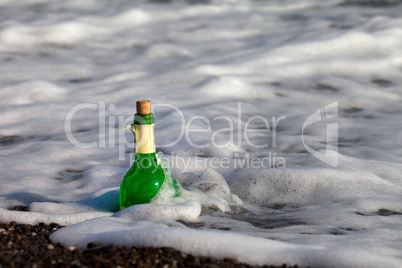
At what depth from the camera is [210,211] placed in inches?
102

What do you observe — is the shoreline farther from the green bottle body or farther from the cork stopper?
the cork stopper

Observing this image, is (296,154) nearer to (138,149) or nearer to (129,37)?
(138,149)

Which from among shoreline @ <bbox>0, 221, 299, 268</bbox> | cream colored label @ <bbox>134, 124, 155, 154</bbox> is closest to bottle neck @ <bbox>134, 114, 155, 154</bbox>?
cream colored label @ <bbox>134, 124, 155, 154</bbox>

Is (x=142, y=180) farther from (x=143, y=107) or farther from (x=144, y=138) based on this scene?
(x=143, y=107)

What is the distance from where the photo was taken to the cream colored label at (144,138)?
2.29m

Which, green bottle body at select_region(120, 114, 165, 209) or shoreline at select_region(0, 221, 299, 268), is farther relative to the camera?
green bottle body at select_region(120, 114, 165, 209)

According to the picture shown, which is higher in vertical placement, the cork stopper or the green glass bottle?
the cork stopper

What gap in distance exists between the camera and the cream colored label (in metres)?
2.29

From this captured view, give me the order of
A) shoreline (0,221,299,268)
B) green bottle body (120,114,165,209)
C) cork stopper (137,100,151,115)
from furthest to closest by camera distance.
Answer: green bottle body (120,114,165,209), cork stopper (137,100,151,115), shoreline (0,221,299,268)

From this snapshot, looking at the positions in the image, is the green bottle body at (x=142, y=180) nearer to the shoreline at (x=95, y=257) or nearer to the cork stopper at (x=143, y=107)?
the cork stopper at (x=143, y=107)

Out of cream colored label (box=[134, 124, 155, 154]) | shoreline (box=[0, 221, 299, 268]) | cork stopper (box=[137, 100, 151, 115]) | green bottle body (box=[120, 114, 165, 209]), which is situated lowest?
shoreline (box=[0, 221, 299, 268])

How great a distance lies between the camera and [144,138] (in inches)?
91.3

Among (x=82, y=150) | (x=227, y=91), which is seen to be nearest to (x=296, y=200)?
(x=82, y=150)

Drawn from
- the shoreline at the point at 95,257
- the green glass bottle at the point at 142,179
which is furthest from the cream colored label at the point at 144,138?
the shoreline at the point at 95,257
